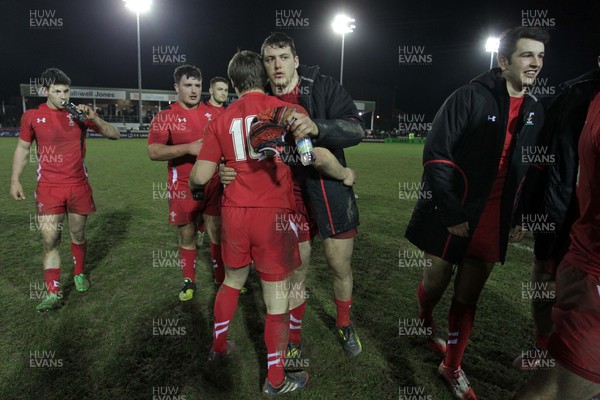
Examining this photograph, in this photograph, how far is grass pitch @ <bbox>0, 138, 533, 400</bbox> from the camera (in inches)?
105

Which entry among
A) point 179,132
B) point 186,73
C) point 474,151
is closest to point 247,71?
point 474,151

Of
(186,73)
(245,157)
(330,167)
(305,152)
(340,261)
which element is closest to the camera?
(305,152)

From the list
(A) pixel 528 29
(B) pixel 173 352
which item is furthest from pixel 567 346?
(B) pixel 173 352

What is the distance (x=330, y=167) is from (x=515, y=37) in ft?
4.90

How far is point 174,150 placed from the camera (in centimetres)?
391

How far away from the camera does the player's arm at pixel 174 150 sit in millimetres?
3900

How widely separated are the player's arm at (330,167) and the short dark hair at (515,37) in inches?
52.7

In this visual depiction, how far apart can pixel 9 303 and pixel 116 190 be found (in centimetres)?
641

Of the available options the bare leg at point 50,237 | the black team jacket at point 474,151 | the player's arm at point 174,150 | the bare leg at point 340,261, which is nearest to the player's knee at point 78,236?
the bare leg at point 50,237

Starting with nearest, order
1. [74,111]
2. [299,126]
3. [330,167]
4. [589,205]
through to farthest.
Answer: [589,205]
[299,126]
[330,167]
[74,111]

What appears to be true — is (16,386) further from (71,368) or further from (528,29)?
(528,29)

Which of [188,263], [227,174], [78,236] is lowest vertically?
[188,263]

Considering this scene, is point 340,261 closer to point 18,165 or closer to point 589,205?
point 589,205

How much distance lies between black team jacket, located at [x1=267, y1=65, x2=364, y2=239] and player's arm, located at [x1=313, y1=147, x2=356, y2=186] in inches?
3.5
